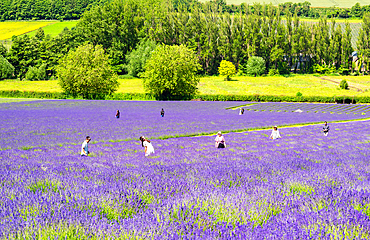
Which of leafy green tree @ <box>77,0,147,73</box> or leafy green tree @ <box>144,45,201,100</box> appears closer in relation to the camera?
leafy green tree @ <box>144,45,201,100</box>

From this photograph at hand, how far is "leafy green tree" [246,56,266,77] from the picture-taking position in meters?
117

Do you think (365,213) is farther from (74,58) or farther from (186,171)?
(74,58)

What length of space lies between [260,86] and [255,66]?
18.3 meters

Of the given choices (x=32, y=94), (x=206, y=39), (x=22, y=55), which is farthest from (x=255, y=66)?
(x=22, y=55)

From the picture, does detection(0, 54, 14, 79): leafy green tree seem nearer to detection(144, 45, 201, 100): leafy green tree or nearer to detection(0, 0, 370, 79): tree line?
detection(0, 0, 370, 79): tree line

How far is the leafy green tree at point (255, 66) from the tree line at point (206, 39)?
559 cm

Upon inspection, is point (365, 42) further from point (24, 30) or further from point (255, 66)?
point (24, 30)

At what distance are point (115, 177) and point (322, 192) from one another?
5393 millimetres

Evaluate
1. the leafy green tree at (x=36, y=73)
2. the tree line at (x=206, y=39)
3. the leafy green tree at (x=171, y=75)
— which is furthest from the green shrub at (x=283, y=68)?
the leafy green tree at (x=36, y=73)

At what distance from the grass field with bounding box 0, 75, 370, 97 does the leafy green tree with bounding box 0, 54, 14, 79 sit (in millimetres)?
7107

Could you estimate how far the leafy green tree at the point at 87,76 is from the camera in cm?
8075

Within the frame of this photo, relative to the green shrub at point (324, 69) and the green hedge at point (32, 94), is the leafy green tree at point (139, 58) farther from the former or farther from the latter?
the green shrub at point (324, 69)

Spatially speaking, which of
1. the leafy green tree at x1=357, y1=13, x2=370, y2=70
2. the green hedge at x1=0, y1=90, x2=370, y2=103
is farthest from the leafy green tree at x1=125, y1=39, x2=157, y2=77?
the leafy green tree at x1=357, y1=13, x2=370, y2=70

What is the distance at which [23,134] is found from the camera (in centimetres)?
2420
